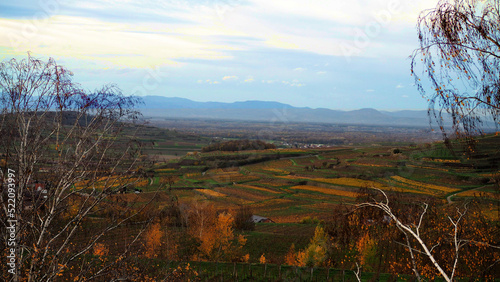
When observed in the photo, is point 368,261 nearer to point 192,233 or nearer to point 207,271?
point 207,271

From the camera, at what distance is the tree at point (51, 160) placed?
5.85 metres

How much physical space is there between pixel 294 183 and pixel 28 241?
204 ft

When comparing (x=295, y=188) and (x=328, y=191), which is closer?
(x=328, y=191)

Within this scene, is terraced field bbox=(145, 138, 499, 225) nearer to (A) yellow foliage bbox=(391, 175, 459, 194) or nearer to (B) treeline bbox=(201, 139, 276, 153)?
(A) yellow foliage bbox=(391, 175, 459, 194)

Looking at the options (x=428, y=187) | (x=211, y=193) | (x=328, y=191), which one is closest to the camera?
(x=428, y=187)

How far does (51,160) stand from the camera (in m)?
6.73

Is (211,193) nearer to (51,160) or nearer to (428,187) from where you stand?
(428,187)

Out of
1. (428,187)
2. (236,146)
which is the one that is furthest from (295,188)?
(236,146)

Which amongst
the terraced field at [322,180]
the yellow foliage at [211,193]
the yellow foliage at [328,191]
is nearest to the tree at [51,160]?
the terraced field at [322,180]

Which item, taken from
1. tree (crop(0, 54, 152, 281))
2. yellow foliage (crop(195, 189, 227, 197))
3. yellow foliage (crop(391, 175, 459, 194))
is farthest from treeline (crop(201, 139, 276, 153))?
tree (crop(0, 54, 152, 281))

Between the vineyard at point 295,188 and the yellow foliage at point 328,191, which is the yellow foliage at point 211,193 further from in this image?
the yellow foliage at point 328,191

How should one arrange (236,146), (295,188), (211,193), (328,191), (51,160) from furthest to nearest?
(236,146) → (295,188) → (211,193) → (328,191) → (51,160)

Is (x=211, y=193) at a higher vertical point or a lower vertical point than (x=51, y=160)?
lower

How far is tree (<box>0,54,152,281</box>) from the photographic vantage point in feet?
19.2
